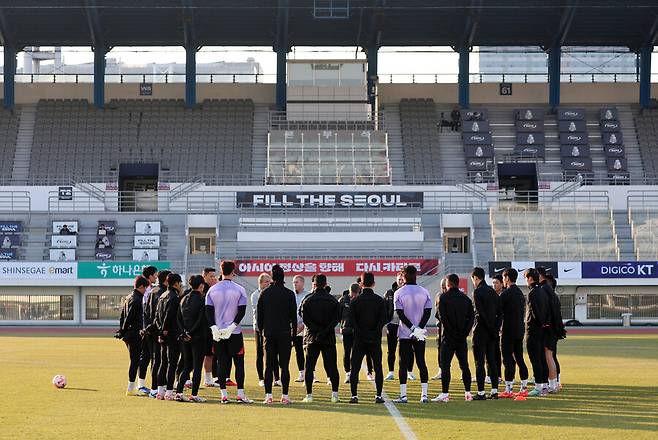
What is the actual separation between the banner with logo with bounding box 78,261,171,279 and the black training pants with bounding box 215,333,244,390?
102 ft

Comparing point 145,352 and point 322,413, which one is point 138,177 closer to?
point 145,352

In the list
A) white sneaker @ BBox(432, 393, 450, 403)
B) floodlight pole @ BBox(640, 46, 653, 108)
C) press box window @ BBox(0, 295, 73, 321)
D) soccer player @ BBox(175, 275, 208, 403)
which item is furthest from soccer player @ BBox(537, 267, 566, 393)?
floodlight pole @ BBox(640, 46, 653, 108)

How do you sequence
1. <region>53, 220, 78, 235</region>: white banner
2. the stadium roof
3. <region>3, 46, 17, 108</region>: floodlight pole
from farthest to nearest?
<region>3, 46, 17, 108</region>: floodlight pole → the stadium roof → <region>53, 220, 78, 235</region>: white banner

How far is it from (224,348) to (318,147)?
1601 inches

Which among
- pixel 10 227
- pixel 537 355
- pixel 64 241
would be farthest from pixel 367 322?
pixel 10 227

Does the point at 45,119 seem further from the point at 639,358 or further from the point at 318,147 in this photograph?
the point at 639,358

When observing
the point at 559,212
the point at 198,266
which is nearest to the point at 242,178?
the point at 198,266

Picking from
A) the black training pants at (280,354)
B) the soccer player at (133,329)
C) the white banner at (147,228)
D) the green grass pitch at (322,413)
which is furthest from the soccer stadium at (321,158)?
the black training pants at (280,354)

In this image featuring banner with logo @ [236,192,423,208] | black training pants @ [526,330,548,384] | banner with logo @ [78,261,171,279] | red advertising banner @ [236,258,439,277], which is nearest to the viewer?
black training pants @ [526,330,548,384]

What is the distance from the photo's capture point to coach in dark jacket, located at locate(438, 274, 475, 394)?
1645 cm

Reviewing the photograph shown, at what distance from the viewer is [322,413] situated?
14742 millimetres

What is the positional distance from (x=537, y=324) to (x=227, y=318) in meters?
4.74

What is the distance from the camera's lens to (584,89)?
60.7m

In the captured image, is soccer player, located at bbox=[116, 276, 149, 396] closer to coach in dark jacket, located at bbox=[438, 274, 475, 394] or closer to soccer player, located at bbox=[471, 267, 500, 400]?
coach in dark jacket, located at bbox=[438, 274, 475, 394]
